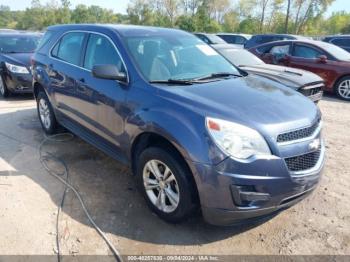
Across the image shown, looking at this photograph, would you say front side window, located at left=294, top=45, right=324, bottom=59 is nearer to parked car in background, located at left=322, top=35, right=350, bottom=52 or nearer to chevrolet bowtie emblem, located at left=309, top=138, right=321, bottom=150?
parked car in background, located at left=322, top=35, right=350, bottom=52

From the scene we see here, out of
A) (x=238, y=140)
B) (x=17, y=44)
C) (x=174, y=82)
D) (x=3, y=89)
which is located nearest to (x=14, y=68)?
(x=3, y=89)

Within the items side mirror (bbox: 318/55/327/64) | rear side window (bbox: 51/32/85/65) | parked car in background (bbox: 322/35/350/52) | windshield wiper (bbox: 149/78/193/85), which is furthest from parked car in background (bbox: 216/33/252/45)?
windshield wiper (bbox: 149/78/193/85)

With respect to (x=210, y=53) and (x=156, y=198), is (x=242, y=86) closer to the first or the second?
(x=210, y=53)

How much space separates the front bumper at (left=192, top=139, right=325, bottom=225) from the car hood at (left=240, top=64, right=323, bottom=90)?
4.02 meters

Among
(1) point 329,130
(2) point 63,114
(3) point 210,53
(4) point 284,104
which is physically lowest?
(1) point 329,130

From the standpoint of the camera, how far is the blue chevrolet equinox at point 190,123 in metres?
2.64

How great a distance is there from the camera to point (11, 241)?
293cm

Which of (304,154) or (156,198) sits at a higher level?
(304,154)

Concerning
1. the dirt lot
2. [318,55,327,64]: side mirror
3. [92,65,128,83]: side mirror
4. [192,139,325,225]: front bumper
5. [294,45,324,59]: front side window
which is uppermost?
[92,65,128,83]: side mirror

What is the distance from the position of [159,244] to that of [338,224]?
1.75 metres

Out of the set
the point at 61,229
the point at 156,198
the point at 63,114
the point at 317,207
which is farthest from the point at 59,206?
the point at 317,207

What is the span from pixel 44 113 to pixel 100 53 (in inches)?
85.0

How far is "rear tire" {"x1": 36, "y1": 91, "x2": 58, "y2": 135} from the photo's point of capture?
17.4 feet

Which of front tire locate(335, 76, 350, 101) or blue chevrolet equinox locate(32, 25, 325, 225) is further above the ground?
blue chevrolet equinox locate(32, 25, 325, 225)
